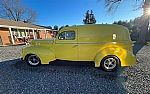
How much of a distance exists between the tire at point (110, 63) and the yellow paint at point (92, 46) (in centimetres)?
15

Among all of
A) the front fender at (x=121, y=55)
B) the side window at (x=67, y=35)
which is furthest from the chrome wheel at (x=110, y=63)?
the side window at (x=67, y=35)

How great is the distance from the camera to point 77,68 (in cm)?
579

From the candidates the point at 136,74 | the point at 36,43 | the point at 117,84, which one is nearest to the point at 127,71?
the point at 136,74

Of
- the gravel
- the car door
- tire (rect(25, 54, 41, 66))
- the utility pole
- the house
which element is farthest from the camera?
the house

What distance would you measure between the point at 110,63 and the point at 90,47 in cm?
107

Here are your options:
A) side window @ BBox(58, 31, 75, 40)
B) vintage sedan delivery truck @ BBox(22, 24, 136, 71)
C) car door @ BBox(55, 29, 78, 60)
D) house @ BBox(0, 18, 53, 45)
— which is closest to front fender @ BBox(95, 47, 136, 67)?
vintage sedan delivery truck @ BBox(22, 24, 136, 71)

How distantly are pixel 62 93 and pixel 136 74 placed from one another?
10.0 ft

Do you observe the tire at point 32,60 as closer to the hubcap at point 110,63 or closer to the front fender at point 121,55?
the front fender at point 121,55

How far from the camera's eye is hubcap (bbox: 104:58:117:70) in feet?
17.5

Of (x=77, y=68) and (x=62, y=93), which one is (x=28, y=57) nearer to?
(x=77, y=68)

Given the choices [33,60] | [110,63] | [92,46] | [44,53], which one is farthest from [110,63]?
[33,60]

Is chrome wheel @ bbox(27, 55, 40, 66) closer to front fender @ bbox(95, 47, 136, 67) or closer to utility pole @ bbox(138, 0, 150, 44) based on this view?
front fender @ bbox(95, 47, 136, 67)

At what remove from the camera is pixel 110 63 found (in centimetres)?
538

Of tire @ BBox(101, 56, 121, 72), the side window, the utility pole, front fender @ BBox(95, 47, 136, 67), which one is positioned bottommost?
tire @ BBox(101, 56, 121, 72)
